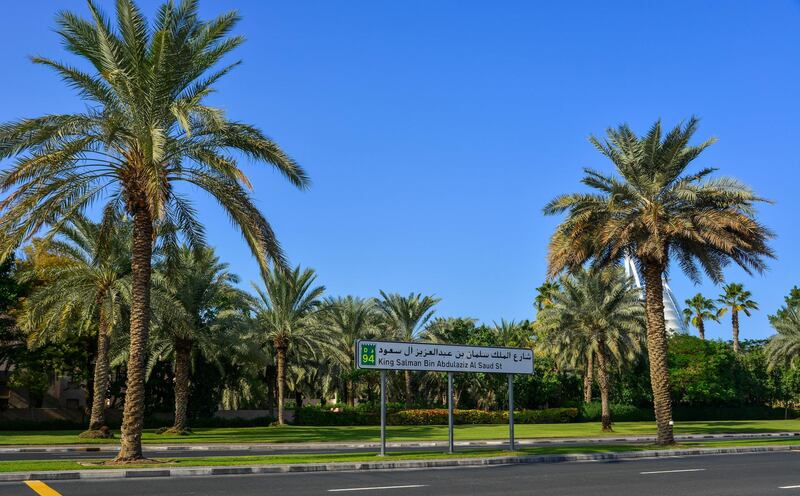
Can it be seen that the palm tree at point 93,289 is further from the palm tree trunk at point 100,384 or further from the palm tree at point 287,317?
the palm tree at point 287,317

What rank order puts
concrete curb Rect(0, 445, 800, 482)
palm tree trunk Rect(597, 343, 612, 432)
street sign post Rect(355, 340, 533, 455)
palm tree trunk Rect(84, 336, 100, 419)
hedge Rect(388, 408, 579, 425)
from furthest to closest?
hedge Rect(388, 408, 579, 425), palm tree trunk Rect(597, 343, 612, 432), palm tree trunk Rect(84, 336, 100, 419), street sign post Rect(355, 340, 533, 455), concrete curb Rect(0, 445, 800, 482)

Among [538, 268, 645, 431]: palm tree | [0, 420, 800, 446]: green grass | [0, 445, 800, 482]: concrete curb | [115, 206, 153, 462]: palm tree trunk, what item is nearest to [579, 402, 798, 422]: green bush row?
[538, 268, 645, 431]: palm tree

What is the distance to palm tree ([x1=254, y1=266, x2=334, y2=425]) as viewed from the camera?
47969mm

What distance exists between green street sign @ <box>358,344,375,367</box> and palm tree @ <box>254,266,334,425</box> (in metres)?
26.6

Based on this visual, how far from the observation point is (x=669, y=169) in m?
28.4

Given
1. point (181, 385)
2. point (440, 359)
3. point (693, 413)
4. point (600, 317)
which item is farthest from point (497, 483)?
point (693, 413)

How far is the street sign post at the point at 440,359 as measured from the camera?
21438 mm

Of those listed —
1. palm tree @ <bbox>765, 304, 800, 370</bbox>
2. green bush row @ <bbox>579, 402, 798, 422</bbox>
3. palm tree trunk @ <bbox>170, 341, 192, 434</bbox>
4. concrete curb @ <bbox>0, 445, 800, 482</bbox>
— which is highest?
palm tree @ <bbox>765, 304, 800, 370</bbox>

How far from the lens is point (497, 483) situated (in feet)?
48.2

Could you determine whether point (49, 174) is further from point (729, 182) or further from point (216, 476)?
point (729, 182)

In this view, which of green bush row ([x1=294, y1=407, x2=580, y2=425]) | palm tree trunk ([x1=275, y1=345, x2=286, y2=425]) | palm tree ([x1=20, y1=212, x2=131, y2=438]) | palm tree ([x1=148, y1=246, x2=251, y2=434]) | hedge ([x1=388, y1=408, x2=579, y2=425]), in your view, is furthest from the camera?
hedge ([x1=388, y1=408, x2=579, y2=425])

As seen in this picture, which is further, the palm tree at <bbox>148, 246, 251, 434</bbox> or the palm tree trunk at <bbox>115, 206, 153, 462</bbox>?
the palm tree at <bbox>148, 246, 251, 434</bbox>

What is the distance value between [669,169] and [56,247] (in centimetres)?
2723

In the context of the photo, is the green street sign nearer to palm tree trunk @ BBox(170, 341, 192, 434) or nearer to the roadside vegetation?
the roadside vegetation
